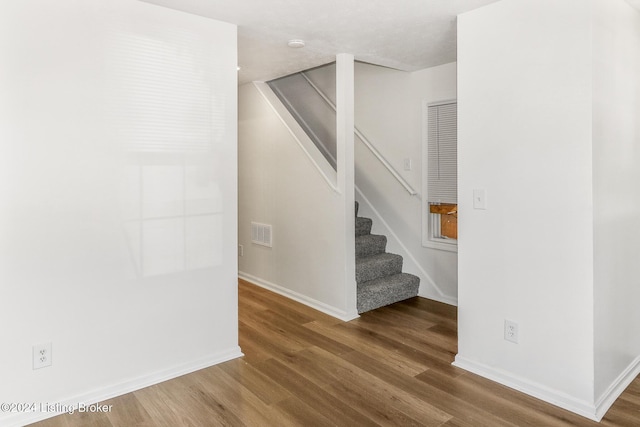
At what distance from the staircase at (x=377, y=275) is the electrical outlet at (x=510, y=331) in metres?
1.48

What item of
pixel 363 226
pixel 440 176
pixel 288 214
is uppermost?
pixel 440 176

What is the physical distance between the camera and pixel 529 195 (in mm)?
2408

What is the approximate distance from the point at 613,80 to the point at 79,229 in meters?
3.06

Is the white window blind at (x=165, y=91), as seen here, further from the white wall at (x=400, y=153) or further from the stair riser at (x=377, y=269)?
the white wall at (x=400, y=153)

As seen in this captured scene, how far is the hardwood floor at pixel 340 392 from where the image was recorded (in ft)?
7.23

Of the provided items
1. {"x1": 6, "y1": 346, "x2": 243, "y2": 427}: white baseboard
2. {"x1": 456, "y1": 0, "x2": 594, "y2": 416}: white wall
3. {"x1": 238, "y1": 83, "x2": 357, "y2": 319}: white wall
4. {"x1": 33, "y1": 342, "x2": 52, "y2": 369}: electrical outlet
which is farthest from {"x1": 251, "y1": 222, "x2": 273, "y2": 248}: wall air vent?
{"x1": 33, "y1": 342, "x2": 52, "y2": 369}: electrical outlet

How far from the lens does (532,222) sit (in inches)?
94.7

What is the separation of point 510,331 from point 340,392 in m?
1.07

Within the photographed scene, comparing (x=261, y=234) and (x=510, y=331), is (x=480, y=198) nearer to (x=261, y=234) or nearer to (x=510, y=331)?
(x=510, y=331)

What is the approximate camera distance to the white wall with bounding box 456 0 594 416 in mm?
2225

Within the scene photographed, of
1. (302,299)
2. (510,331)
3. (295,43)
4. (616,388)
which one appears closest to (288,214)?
(302,299)

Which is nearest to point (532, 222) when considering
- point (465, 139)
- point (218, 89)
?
point (465, 139)

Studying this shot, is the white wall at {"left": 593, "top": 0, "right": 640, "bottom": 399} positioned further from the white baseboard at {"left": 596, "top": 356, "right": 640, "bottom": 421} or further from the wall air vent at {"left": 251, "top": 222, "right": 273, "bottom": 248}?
the wall air vent at {"left": 251, "top": 222, "right": 273, "bottom": 248}

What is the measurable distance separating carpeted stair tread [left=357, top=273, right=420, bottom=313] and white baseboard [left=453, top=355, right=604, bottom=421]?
3.85 feet
